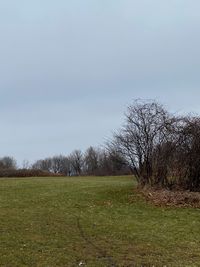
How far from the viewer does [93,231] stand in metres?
14.4

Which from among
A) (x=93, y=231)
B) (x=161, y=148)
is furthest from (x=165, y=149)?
(x=93, y=231)

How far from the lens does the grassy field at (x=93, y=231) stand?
11016 millimetres

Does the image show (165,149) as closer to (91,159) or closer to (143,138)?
(143,138)

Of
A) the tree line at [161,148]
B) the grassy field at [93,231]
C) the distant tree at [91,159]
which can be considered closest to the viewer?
the grassy field at [93,231]

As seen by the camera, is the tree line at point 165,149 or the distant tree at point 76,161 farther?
the distant tree at point 76,161

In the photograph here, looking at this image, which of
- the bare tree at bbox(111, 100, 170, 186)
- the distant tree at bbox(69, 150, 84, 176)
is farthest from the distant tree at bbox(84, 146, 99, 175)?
the bare tree at bbox(111, 100, 170, 186)

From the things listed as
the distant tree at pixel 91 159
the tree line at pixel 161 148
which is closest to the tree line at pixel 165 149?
the tree line at pixel 161 148

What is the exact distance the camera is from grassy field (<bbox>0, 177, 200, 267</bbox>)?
11016mm

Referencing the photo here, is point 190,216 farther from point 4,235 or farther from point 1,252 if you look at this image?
point 1,252

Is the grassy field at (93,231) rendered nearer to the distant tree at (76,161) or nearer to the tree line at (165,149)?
the tree line at (165,149)

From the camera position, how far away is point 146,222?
1661cm

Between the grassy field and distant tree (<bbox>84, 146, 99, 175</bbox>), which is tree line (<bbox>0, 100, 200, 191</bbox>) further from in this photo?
distant tree (<bbox>84, 146, 99, 175</bbox>)

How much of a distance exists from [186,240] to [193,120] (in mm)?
10378

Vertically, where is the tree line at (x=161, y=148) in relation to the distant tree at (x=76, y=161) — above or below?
below
